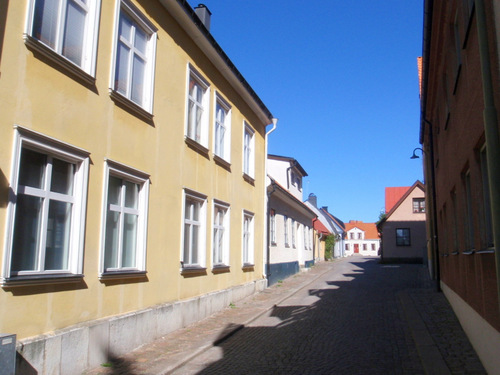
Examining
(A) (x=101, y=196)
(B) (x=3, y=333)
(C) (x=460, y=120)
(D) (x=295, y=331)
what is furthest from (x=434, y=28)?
(B) (x=3, y=333)

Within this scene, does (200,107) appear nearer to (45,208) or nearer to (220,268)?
(220,268)

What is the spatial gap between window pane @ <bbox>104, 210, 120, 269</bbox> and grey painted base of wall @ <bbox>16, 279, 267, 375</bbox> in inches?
33.3

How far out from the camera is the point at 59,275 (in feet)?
20.4

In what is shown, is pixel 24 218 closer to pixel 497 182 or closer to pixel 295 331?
pixel 497 182

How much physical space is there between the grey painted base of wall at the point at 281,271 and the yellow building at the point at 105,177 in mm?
6132

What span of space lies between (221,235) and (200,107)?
345 centimetres

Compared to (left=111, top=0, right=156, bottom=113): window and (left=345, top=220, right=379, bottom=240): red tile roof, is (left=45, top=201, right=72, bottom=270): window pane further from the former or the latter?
(left=345, top=220, right=379, bottom=240): red tile roof

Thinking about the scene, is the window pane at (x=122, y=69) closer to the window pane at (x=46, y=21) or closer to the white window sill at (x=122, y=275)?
the window pane at (x=46, y=21)

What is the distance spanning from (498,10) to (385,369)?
15.6 feet

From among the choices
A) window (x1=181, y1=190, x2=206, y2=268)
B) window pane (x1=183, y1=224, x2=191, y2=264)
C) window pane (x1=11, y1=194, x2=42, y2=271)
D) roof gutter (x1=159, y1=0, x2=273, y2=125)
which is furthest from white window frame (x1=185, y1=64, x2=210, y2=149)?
window pane (x1=11, y1=194, x2=42, y2=271)

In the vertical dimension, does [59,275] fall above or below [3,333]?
above

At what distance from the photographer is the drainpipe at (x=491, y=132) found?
14.6 ft

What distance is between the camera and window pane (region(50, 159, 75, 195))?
6371 mm

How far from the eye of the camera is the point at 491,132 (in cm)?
467
